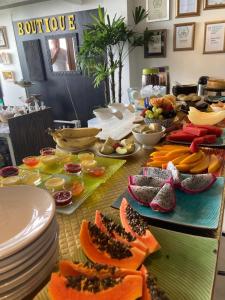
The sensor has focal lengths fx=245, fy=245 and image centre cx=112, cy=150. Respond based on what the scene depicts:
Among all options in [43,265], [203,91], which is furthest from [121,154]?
[203,91]

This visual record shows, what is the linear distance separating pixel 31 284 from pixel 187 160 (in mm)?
702

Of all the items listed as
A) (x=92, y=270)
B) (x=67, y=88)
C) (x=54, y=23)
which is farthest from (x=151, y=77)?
(x=54, y=23)

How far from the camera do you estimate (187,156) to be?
1014 millimetres

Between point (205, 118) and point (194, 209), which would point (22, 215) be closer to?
point (194, 209)

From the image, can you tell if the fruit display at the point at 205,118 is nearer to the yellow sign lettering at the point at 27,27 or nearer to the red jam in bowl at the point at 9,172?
the red jam in bowl at the point at 9,172

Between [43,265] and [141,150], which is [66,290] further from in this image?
[141,150]

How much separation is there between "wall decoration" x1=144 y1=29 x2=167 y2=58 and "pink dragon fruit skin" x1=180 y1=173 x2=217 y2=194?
3221 mm

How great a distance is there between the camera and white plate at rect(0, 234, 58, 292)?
0.48m

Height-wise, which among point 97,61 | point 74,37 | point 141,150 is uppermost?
point 74,37

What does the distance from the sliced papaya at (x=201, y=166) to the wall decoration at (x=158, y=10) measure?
124 inches

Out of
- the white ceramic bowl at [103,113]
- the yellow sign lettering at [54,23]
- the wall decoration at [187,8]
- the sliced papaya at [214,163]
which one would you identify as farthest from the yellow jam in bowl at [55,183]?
the yellow sign lettering at [54,23]

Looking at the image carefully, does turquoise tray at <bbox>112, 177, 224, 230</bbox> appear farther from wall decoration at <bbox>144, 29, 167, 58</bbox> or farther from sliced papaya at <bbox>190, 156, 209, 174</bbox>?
wall decoration at <bbox>144, 29, 167, 58</bbox>

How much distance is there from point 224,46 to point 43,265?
3.65 meters

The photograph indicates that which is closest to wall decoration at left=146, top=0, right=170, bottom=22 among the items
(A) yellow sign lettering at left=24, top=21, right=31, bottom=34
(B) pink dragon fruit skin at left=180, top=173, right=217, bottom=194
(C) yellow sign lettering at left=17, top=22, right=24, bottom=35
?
(A) yellow sign lettering at left=24, top=21, right=31, bottom=34
